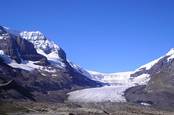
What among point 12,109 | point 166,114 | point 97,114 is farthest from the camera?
point 166,114

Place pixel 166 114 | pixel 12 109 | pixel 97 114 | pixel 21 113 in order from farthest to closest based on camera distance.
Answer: pixel 166 114
pixel 97 114
pixel 12 109
pixel 21 113

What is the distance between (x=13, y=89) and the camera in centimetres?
17425

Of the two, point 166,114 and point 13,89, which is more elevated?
point 13,89

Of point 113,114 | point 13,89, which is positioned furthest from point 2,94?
point 113,114

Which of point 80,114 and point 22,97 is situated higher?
Result: point 22,97

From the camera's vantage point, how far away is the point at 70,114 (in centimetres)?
11038

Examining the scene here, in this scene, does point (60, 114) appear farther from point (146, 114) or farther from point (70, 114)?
point (146, 114)

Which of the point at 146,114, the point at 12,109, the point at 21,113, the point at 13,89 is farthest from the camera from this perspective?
the point at 13,89

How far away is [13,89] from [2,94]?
842 inches

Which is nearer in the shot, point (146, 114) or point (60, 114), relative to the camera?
point (60, 114)

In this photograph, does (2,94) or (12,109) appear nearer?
(12,109)

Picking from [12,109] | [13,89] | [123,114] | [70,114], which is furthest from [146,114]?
[13,89]

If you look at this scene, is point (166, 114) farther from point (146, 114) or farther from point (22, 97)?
point (22, 97)

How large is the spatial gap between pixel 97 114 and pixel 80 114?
24.1 ft
